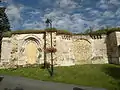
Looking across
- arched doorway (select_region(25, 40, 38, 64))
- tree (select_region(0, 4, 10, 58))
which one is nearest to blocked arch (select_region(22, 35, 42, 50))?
arched doorway (select_region(25, 40, 38, 64))

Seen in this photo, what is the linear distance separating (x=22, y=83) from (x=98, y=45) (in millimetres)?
15148

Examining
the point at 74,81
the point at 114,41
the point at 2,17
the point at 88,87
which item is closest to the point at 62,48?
the point at 114,41

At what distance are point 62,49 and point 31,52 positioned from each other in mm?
4606

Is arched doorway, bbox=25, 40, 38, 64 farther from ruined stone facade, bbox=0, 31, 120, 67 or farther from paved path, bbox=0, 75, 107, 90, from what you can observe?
paved path, bbox=0, 75, 107, 90

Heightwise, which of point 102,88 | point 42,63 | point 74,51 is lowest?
point 102,88

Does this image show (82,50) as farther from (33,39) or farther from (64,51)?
(33,39)

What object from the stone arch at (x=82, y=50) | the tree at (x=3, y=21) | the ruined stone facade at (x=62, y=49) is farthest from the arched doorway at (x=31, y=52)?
the tree at (x=3, y=21)

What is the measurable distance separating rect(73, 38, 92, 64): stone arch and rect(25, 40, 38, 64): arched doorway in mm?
6145

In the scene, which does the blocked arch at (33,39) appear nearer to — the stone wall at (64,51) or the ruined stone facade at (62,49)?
the ruined stone facade at (62,49)

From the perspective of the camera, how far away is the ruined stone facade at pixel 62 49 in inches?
940

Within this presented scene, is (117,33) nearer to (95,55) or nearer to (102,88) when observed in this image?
(95,55)

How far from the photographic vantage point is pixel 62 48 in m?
24.4

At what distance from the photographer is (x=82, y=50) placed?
84.7 ft

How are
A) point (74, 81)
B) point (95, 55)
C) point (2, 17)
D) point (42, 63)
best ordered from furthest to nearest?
1. point (2, 17)
2. point (95, 55)
3. point (42, 63)
4. point (74, 81)
